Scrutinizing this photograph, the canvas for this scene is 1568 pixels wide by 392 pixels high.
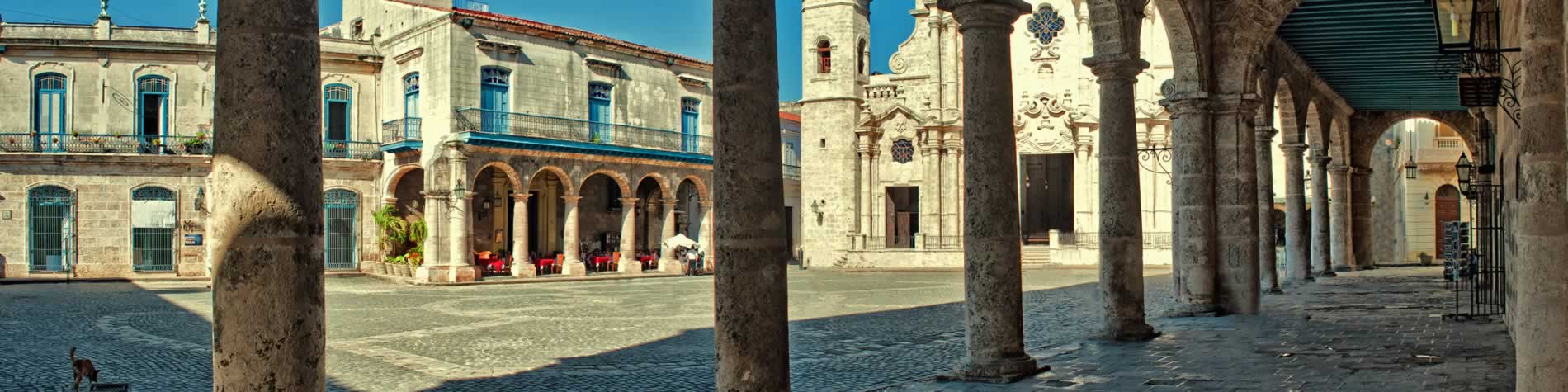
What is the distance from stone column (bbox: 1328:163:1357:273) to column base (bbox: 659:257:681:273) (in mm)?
15746

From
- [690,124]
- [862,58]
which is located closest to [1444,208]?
[862,58]

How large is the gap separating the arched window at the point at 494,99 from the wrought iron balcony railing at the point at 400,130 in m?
1.71

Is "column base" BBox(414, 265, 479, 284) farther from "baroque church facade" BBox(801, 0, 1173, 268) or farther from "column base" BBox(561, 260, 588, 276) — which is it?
"baroque church facade" BBox(801, 0, 1173, 268)

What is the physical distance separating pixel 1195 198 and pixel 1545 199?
710 centimetres

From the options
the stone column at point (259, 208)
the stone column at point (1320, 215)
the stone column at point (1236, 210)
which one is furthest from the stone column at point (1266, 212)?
the stone column at point (259, 208)

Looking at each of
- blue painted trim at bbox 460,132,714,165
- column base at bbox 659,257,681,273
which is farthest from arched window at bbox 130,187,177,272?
column base at bbox 659,257,681,273

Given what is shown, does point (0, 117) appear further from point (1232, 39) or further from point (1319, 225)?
point (1319, 225)

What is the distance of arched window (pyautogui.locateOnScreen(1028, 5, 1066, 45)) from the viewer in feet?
112

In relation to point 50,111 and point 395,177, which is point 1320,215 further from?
point 50,111

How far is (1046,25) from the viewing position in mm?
34469

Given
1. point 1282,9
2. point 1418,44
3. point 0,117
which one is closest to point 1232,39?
point 1282,9

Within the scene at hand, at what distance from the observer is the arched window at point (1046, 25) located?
3425 centimetres

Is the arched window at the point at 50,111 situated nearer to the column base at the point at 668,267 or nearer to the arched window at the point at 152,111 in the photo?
the arched window at the point at 152,111

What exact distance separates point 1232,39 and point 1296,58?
5435 millimetres
